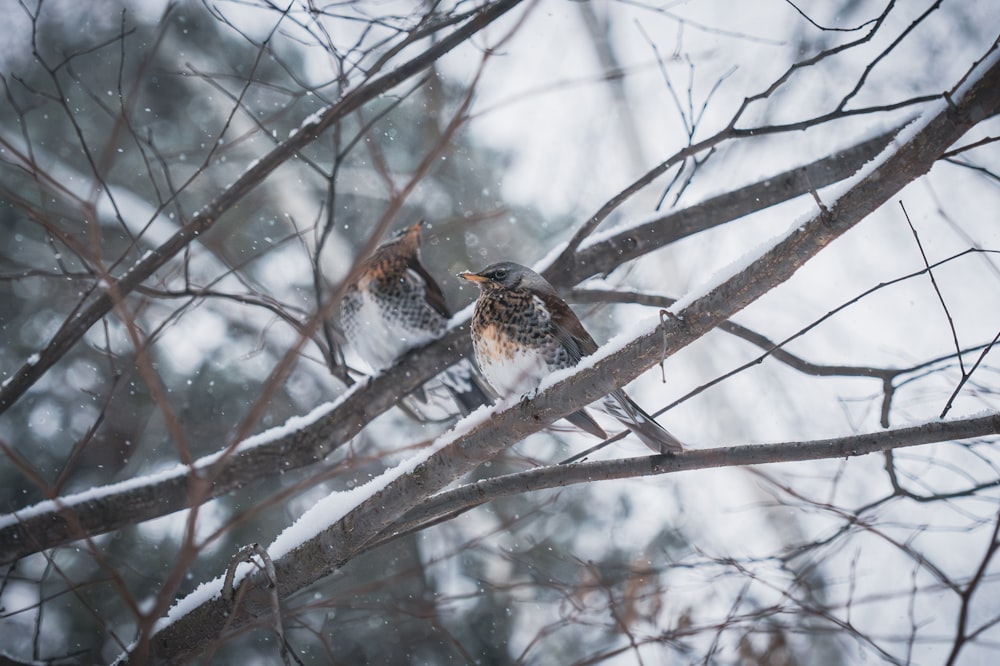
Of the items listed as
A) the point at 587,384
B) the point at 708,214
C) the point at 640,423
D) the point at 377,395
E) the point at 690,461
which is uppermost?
the point at 708,214

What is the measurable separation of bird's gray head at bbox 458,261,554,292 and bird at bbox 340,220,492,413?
0.92 meters

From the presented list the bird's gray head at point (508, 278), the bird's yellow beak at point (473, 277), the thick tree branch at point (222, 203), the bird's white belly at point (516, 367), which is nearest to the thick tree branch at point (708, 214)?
the bird's gray head at point (508, 278)

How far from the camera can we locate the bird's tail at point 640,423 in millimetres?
2424

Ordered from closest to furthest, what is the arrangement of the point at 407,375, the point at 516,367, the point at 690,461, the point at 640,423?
the point at 690,461
the point at 640,423
the point at 516,367
the point at 407,375

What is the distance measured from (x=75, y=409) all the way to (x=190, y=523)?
4.73 m

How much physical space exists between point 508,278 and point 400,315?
1179 mm

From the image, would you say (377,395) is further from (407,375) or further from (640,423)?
(640,423)

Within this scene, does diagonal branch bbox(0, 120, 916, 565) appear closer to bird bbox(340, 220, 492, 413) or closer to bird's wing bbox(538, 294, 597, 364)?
bird bbox(340, 220, 492, 413)

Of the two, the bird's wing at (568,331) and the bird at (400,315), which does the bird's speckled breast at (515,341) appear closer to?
the bird's wing at (568,331)

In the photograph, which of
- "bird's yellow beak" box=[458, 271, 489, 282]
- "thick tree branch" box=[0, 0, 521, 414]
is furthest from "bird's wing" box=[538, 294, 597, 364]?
"thick tree branch" box=[0, 0, 521, 414]

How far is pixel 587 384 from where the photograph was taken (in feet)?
6.38

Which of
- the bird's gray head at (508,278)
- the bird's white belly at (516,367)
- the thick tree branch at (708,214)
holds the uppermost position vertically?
the thick tree branch at (708,214)

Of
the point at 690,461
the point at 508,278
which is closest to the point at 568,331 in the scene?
the point at 508,278

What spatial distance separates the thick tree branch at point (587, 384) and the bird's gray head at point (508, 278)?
112cm
